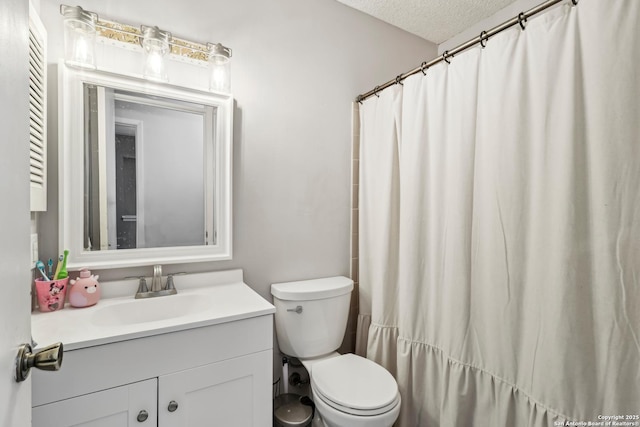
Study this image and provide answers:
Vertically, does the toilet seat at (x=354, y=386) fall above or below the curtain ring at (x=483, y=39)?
below

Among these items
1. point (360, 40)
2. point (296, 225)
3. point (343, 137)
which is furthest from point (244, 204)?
point (360, 40)

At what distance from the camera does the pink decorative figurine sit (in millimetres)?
1172

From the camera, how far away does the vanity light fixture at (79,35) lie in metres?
1.17

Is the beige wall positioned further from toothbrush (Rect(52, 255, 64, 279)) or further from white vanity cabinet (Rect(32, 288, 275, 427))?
white vanity cabinet (Rect(32, 288, 275, 427))

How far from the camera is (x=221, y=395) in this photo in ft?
3.67

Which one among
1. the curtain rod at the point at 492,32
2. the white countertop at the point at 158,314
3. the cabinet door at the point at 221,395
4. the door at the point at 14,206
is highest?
the curtain rod at the point at 492,32

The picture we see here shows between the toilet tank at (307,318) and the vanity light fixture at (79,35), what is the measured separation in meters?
1.30

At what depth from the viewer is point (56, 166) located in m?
1.21

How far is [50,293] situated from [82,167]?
51 centimetres

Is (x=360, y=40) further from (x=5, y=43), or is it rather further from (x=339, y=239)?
(x=5, y=43)

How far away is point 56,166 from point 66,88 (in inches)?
12.4

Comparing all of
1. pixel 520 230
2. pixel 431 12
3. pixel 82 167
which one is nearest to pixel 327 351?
pixel 520 230

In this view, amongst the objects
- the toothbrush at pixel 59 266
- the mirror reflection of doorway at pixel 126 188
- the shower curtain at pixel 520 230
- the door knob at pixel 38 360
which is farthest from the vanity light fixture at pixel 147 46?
the door knob at pixel 38 360

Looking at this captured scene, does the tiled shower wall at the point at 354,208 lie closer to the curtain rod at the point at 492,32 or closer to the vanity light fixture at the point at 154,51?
the curtain rod at the point at 492,32
